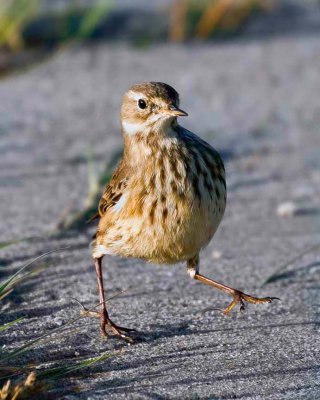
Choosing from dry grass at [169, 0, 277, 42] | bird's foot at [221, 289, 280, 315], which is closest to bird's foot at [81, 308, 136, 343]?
bird's foot at [221, 289, 280, 315]

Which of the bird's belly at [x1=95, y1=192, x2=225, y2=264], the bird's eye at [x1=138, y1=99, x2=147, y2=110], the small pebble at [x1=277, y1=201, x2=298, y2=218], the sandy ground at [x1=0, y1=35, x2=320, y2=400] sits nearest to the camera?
the sandy ground at [x1=0, y1=35, x2=320, y2=400]

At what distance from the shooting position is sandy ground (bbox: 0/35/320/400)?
207 inches

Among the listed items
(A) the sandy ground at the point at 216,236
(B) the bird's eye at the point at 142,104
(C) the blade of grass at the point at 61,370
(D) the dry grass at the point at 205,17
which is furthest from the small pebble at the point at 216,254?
(D) the dry grass at the point at 205,17

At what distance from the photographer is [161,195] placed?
18.6ft

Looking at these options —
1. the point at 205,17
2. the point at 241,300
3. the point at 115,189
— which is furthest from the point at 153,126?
the point at 205,17

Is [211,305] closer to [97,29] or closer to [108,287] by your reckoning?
[108,287]

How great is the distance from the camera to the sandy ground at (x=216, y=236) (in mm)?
5254

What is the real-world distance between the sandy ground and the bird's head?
1.08 m

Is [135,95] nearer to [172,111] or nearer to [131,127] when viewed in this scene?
[131,127]

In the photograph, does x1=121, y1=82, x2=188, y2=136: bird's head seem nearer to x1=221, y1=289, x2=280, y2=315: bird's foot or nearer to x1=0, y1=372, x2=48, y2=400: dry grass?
x1=221, y1=289, x2=280, y2=315: bird's foot

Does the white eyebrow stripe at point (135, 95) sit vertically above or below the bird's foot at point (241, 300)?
above

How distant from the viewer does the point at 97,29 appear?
12203mm

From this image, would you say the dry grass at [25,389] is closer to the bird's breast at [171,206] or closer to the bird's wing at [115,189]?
the bird's breast at [171,206]

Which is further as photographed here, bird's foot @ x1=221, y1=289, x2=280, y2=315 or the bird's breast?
bird's foot @ x1=221, y1=289, x2=280, y2=315
